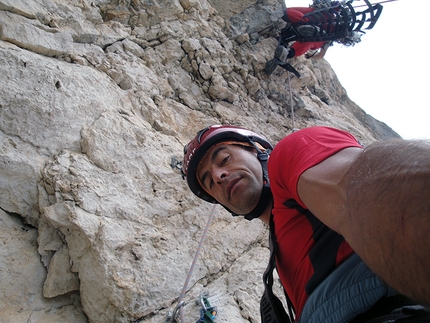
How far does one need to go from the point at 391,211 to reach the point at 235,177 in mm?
1533

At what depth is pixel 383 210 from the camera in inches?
27.4

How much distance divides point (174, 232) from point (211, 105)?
8.98ft

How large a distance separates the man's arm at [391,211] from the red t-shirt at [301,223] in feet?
0.96

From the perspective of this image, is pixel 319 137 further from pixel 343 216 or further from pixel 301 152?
pixel 343 216

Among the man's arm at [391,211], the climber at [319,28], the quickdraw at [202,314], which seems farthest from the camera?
the climber at [319,28]

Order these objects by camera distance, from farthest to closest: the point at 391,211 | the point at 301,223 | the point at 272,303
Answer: the point at 272,303, the point at 301,223, the point at 391,211

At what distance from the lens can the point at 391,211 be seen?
2.21ft

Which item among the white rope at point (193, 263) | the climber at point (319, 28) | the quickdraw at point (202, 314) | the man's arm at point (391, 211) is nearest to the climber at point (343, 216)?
the man's arm at point (391, 211)

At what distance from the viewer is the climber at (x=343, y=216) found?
0.64 metres

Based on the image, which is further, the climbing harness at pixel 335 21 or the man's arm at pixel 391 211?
the climbing harness at pixel 335 21

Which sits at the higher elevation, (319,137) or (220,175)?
(319,137)

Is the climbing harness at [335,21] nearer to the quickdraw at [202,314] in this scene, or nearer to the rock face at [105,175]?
the rock face at [105,175]

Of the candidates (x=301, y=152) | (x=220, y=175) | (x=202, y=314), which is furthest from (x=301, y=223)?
(x=202, y=314)

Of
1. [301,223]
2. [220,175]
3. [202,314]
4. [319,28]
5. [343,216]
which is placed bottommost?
[202,314]
